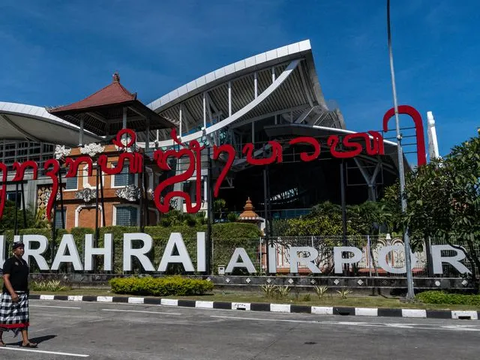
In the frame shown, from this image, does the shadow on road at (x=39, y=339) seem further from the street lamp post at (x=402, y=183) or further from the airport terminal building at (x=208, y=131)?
the airport terminal building at (x=208, y=131)

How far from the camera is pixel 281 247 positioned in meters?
18.1

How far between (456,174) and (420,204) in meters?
1.22

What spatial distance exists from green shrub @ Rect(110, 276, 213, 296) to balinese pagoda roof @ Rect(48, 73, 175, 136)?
17537mm

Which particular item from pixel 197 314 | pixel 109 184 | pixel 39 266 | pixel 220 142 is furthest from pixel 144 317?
pixel 220 142

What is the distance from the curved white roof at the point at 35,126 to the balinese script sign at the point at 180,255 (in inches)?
876

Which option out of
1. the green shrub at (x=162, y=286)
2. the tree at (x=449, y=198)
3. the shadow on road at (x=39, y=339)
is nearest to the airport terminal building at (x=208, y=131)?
the green shrub at (x=162, y=286)

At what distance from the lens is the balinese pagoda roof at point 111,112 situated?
3192 centimetres

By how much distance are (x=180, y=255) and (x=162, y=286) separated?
2877 millimetres

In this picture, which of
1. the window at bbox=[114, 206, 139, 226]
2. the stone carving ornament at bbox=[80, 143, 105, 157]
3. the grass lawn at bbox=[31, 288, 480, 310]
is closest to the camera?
the grass lawn at bbox=[31, 288, 480, 310]

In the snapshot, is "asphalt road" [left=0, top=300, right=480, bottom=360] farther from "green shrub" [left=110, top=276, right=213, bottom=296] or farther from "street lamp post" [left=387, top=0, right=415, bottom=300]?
"green shrub" [left=110, top=276, right=213, bottom=296]

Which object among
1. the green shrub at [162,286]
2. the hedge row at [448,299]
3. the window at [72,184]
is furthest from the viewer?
the window at [72,184]

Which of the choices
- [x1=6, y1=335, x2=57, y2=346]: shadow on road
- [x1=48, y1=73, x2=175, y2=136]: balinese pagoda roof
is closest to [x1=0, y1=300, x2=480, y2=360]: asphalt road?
[x1=6, y1=335, x2=57, y2=346]: shadow on road

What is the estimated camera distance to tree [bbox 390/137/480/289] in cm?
1284

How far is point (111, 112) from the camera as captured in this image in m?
34.5
